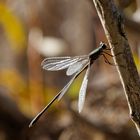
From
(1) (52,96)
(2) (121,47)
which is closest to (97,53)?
(2) (121,47)

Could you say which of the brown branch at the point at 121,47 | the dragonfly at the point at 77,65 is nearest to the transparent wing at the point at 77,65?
the dragonfly at the point at 77,65

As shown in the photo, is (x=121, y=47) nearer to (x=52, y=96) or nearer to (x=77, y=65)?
(x=77, y=65)

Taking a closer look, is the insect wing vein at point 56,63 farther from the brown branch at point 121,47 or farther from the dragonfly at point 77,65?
the brown branch at point 121,47

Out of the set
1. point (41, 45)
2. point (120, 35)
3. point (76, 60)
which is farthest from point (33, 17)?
point (120, 35)

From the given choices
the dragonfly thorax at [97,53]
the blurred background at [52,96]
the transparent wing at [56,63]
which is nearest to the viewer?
the dragonfly thorax at [97,53]

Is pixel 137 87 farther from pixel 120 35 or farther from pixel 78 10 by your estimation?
pixel 78 10
